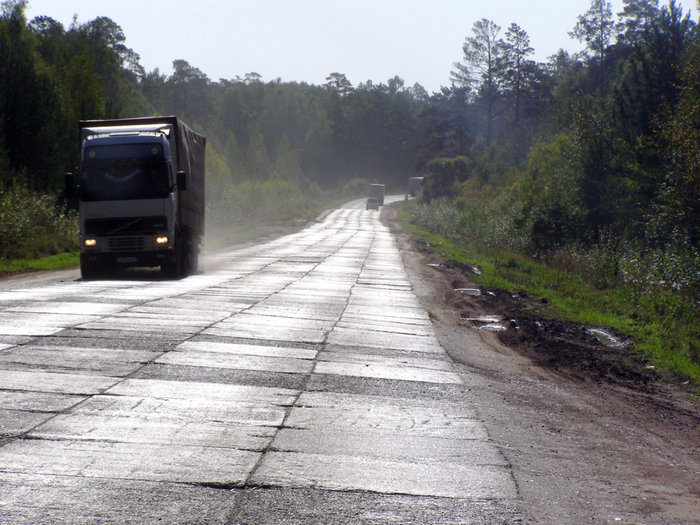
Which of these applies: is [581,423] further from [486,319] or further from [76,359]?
[486,319]

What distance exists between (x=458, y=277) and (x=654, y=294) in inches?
268

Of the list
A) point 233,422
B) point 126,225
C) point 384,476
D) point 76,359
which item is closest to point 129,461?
point 233,422

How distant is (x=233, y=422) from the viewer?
18.8 ft

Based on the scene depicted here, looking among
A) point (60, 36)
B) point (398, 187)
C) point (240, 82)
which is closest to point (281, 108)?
point (240, 82)

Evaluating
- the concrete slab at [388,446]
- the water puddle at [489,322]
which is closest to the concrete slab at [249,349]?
the concrete slab at [388,446]

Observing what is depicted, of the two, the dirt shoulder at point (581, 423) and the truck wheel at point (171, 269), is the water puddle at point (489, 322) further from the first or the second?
the truck wheel at point (171, 269)

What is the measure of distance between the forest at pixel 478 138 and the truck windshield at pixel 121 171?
6.96 meters

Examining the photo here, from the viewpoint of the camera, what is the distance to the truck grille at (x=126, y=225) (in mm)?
18328

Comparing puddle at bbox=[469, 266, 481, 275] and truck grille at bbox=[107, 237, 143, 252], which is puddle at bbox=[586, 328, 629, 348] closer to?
truck grille at bbox=[107, 237, 143, 252]

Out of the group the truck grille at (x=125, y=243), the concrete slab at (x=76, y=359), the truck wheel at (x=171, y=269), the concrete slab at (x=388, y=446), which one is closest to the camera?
the concrete slab at (x=388, y=446)

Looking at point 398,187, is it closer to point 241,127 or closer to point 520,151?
point 241,127

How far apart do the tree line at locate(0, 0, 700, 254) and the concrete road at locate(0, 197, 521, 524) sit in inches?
826

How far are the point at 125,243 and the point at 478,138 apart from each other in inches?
4561

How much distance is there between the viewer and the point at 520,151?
342 feet
